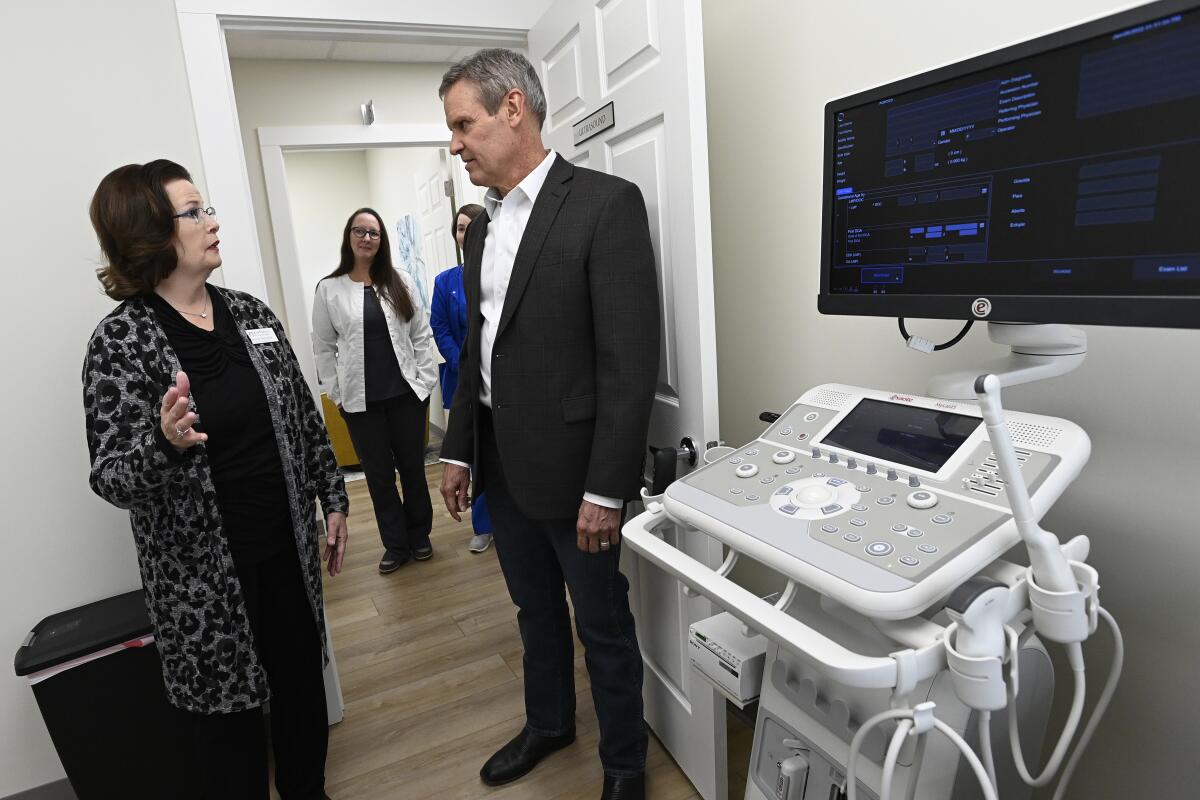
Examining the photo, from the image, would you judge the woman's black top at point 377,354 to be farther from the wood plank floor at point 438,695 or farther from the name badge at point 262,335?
the name badge at point 262,335

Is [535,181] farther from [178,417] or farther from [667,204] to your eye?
[178,417]

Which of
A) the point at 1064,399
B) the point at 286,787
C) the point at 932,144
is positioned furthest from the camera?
the point at 286,787

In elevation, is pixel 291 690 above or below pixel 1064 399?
below

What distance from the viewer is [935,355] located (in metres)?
1.11

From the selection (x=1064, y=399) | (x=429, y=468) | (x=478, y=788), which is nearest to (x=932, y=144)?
(x=1064, y=399)

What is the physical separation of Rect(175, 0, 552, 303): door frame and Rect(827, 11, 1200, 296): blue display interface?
1.42 meters

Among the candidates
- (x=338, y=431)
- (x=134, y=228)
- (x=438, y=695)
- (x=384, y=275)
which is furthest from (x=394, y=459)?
(x=134, y=228)

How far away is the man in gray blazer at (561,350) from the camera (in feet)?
3.92

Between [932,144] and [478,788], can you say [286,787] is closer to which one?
[478,788]

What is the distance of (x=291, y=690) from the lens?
57.7 inches

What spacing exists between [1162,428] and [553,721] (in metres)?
1.41

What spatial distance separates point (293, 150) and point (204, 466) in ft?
9.50

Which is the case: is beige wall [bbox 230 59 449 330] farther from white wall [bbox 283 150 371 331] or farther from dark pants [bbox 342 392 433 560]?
white wall [bbox 283 150 371 331]

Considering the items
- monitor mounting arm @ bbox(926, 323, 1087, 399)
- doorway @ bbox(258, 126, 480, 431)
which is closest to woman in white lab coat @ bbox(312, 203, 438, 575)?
doorway @ bbox(258, 126, 480, 431)
